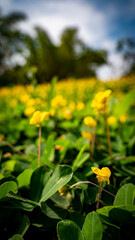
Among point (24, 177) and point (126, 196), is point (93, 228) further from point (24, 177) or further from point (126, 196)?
point (24, 177)

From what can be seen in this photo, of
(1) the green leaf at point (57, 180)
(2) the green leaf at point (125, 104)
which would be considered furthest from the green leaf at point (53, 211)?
(2) the green leaf at point (125, 104)

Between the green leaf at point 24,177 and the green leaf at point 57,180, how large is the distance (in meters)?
A: 0.09

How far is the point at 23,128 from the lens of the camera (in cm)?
136

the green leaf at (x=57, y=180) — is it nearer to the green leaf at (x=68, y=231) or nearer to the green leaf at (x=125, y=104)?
the green leaf at (x=68, y=231)

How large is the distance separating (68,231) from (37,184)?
0.69ft

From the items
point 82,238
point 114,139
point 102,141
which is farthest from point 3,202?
point 114,139

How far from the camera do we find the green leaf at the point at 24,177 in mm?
598

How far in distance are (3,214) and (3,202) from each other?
4 cm

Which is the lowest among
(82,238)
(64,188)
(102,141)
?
(82,238)

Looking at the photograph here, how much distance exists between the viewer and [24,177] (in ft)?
1.98

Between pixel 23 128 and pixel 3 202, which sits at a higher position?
pixel 23 128

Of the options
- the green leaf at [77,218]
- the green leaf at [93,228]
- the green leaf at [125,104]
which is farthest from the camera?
the green leaf at [125,104]

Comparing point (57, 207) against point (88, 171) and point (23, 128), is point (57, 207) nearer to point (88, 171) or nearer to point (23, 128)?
point (88, 171)

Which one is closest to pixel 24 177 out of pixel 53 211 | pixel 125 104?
pixel 53 211
